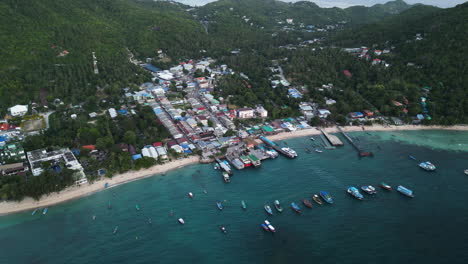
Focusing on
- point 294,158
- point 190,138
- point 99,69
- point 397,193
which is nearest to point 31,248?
point 190,138

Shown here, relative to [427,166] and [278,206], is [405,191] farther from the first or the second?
[278,206]

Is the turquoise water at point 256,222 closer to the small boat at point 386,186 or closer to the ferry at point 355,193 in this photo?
the ferry at point 355,193

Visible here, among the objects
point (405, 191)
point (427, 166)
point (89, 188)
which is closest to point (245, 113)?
point (405, 191)

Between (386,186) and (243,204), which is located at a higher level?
(386,186)

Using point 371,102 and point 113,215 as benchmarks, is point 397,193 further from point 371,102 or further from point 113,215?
point 113,215

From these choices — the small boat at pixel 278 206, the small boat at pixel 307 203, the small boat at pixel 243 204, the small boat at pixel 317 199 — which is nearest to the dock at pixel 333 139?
the small boat at pixel 317 199

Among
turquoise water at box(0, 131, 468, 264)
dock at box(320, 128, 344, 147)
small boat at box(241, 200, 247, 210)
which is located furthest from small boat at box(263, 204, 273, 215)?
dock at box(320, 128, 344, 147)
